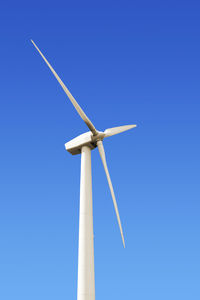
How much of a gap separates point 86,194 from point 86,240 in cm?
294

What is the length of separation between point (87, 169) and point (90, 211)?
2999 mm

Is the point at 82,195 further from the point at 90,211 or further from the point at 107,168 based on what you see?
the point at 107,168

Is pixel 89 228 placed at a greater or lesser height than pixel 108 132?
lesser

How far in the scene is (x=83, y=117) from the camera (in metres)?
21.7

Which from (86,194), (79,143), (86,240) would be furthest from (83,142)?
(86,240)

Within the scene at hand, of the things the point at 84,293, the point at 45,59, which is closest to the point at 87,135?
the point at 45,59

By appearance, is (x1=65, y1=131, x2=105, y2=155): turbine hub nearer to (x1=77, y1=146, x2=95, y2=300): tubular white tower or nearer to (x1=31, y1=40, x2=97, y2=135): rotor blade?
(x1=31, y1=40, x2=97, y2=135): rotor blade

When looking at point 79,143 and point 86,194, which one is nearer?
point 86,194

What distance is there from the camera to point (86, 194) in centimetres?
1883

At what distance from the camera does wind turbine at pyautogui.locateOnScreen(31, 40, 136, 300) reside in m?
16.0

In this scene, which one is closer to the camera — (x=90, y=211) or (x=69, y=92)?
(x=90, y=211)

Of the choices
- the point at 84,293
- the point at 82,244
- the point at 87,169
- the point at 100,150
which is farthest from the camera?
the point at 100,150

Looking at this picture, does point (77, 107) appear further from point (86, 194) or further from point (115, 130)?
point (86, 194)

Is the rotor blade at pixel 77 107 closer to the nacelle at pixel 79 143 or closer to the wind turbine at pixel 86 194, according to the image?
the wind turbine at pixel 86 194
